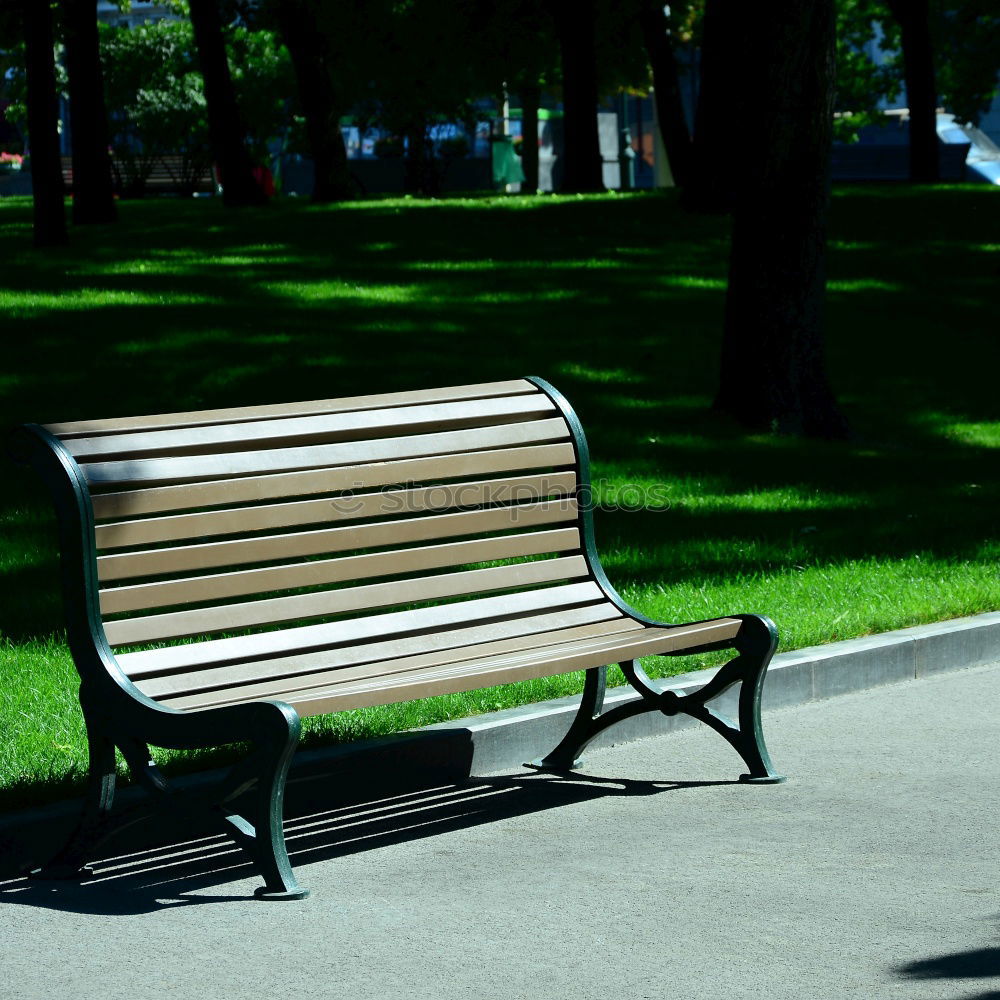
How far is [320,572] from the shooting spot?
17.1 ft

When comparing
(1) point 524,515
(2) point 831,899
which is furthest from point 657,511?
(2) point 831,899

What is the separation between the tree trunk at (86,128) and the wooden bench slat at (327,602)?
56.1ft

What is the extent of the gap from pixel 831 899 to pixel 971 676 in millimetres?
2761

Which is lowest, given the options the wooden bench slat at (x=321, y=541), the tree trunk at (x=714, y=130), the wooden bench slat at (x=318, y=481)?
the wooden bench slat at (x=321, y=541)

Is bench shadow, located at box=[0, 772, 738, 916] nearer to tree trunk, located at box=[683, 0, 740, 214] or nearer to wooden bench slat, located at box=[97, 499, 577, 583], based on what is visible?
wooden bench slat, located at box=[97, 499, 577, 583]

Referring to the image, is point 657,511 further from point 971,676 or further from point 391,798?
point 391,798

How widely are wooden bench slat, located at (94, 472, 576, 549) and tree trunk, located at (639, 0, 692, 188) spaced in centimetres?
2363

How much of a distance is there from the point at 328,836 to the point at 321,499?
99 cm

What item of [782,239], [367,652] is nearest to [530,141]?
[782,239]

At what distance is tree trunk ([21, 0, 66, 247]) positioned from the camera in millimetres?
16750

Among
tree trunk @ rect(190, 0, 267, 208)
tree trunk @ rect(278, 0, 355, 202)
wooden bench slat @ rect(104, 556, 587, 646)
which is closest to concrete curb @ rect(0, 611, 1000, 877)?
wooden bench slat @ rect(104, 556, 587, 646)

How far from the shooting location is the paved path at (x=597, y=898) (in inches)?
155

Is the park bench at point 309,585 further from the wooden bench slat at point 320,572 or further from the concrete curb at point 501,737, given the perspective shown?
the concrete curb at point 501,737

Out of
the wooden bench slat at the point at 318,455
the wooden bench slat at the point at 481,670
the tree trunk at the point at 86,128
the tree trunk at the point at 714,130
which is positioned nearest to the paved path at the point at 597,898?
the wooden bench slat at the point at 481,670
